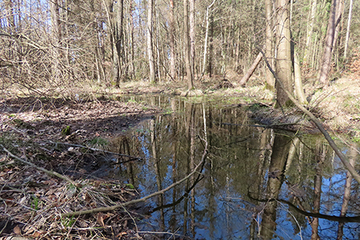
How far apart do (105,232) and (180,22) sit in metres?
25.2

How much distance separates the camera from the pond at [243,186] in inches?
91.7

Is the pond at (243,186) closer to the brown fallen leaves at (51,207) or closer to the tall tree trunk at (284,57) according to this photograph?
the brown fallen leaves at (51,207)

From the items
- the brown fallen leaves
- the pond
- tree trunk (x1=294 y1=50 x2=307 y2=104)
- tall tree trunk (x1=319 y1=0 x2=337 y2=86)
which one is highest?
tall tree trunk (x1=319 y1=0 x2=337 y2=86)

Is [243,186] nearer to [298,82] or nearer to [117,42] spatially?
[298,82]

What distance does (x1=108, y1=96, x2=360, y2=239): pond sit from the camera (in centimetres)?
233

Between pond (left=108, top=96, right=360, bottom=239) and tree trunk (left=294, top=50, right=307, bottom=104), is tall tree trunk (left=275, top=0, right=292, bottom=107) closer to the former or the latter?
tree trunk (left=294, top=50, right=307, bottom=104)

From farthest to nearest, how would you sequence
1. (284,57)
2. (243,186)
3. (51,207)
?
(284,57) → (243,186) → (51,207)

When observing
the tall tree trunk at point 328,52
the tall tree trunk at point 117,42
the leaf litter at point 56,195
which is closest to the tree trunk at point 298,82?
the tall tree trunk at point 328,52

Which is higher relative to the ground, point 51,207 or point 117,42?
point 117,42

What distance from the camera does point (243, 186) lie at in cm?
321

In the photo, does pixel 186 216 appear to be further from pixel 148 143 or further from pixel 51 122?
pixel 51 122

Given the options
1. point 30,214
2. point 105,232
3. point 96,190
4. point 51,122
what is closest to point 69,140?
point 51,122

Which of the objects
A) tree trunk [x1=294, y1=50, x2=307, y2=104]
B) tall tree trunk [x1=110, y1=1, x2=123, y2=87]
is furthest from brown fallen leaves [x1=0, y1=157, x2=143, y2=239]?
tall tree trunk [x1=110, y1=1, x2=123, y2=87]

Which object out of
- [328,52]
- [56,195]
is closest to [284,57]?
[328,52]
